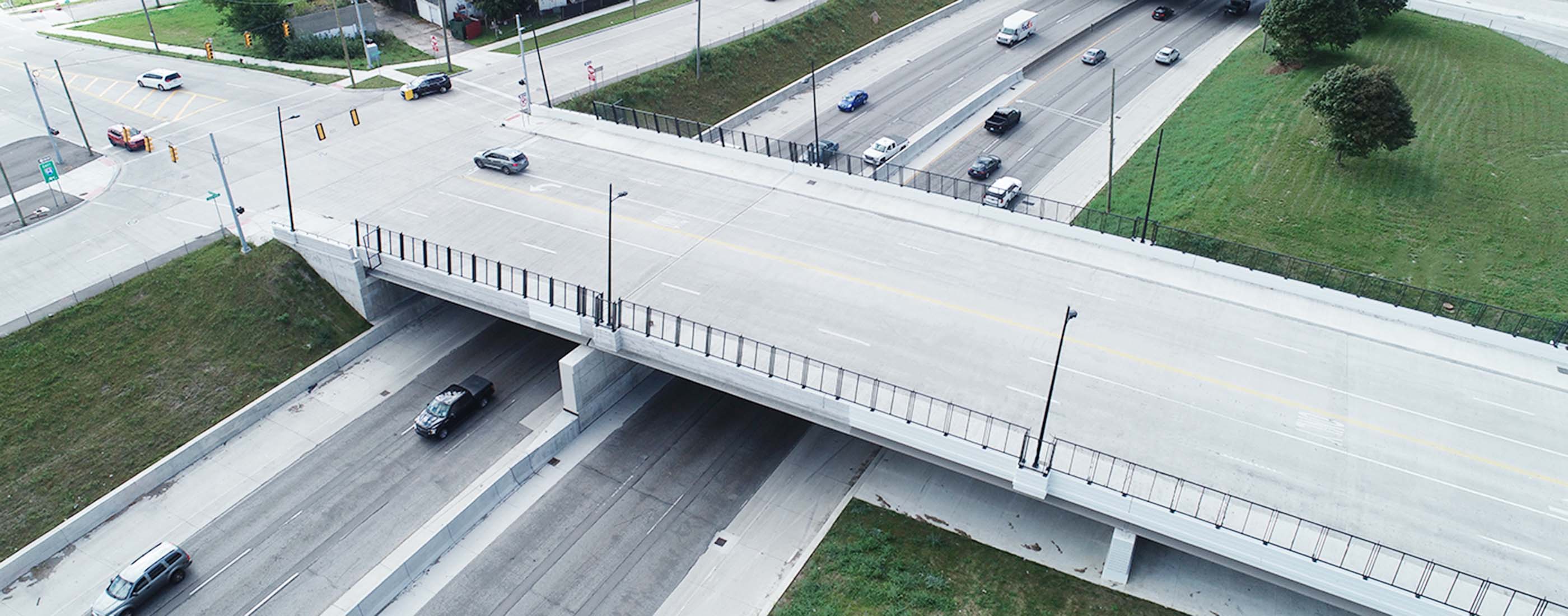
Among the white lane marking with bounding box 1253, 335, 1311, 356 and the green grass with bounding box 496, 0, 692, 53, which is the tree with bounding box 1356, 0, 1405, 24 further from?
the green grass with bounding box 496, 0, 692, 53

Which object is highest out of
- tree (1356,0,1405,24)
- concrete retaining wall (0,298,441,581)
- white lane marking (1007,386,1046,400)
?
→ tree (1356,0,1405,24)

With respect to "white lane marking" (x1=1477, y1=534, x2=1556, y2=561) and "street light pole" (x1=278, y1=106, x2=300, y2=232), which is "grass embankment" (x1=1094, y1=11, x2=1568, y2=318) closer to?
"white lane marking" (x1=1477, y1=534, x2=1556, y2=561)

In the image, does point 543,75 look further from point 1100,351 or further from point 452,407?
point 1100,351

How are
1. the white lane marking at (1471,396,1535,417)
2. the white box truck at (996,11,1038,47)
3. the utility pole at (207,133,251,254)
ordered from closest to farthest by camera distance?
the white lane marking at (1471,396,1535,417)
the utility pole at (207,133,251,254)
the white box truck at (996,11,1038,47)

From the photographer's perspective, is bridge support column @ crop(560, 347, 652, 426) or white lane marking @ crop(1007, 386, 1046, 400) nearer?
white lane marking @ crop(1007, 386, 1046, 400)

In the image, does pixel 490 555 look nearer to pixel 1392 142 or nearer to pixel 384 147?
pixel 384 147

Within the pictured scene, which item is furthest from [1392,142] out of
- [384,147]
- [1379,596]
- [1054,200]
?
[384,147]

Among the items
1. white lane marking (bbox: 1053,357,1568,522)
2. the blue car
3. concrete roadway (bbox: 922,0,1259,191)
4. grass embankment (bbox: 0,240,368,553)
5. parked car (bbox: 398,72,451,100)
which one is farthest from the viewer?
the blue car

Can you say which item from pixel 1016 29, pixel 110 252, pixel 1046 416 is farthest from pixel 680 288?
pixel 1016 29

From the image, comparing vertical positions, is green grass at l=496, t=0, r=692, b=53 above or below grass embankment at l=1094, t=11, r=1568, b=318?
above

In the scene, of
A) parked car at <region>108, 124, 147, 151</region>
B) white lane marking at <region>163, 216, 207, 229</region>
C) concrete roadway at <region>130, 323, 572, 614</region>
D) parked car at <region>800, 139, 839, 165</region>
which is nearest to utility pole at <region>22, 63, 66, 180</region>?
parked car at <region>108, 124, 147, 151</region>
